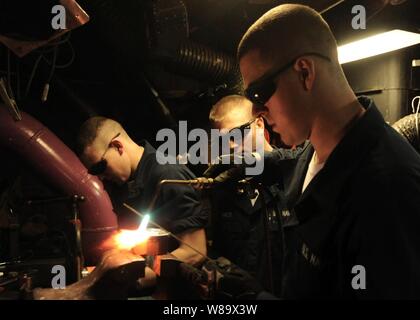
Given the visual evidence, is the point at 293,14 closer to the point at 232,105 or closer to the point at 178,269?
the point at 178,269

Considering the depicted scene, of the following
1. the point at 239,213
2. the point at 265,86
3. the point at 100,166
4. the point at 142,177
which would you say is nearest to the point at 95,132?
the point at 100,166

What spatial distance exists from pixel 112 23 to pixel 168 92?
2077 millimetres

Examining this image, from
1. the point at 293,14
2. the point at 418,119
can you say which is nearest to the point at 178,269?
the point at 293,14

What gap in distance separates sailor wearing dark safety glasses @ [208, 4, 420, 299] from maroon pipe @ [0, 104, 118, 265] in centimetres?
323

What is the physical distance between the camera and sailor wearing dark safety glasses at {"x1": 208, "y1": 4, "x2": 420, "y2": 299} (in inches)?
51.1

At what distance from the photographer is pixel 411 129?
348cm

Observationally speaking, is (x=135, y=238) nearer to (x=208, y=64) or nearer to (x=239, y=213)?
(x=239, y=213)

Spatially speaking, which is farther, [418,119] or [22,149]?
[22,149]

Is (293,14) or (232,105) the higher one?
(232,105)

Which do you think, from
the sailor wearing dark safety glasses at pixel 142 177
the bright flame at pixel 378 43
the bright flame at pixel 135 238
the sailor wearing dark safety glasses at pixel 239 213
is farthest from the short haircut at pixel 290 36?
the sailor wearing dark safety glasses at pixel 142 177

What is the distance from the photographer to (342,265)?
1.46m

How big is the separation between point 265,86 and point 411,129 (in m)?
2.28
